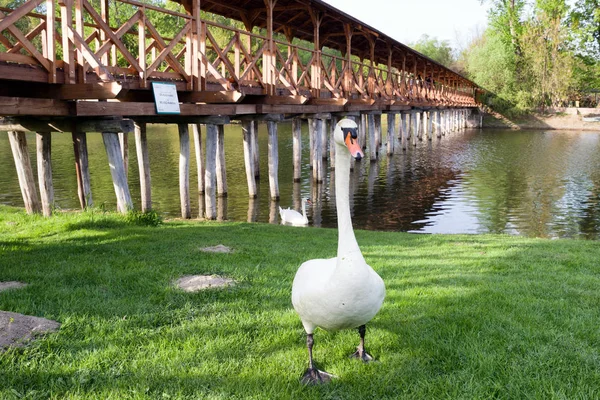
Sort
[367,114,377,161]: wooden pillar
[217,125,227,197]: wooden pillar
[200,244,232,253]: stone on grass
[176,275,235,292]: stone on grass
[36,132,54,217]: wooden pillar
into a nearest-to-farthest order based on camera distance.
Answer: [176,275,235,292]: stone on grass
[200,244,232,253]: stone on grass
[36,132,54,217]: wooden pillar
[217,125,227,197]: wooden pillar
[367,114,377,161]: wooden pillar

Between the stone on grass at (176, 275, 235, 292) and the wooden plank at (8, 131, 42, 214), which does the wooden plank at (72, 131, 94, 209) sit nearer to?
the wooden plank at (8, 131, 42, 214)

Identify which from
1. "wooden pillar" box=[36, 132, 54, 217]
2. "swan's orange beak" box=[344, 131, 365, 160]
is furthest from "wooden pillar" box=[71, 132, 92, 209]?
"swan's orange beak" box=[344, 131, 365, 160]

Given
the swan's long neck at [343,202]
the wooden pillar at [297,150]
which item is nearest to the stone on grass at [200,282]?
the swan's long neck at [343,202]

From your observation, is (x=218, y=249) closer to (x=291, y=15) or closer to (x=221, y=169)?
(x=221, y=169)

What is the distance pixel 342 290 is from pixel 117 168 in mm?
7537

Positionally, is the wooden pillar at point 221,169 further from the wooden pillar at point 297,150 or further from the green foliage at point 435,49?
the green foliage at point 435,49

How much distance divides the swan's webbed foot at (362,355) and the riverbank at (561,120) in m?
56.5

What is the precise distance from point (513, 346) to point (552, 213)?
1288cm

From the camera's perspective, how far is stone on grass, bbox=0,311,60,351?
376cm

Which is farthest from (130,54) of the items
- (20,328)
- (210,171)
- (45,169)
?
(20,328)

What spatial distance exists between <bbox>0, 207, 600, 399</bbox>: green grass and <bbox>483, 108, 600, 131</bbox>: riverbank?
53.1 metres

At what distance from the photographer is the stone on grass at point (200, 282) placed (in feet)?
17.9

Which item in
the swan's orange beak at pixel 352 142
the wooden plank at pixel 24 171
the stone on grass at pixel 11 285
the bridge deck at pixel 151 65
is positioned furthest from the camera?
the wooden plank at pixel 24 171

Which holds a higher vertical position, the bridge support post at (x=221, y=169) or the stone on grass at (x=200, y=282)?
the bridge support post at (x=221, y=169)
